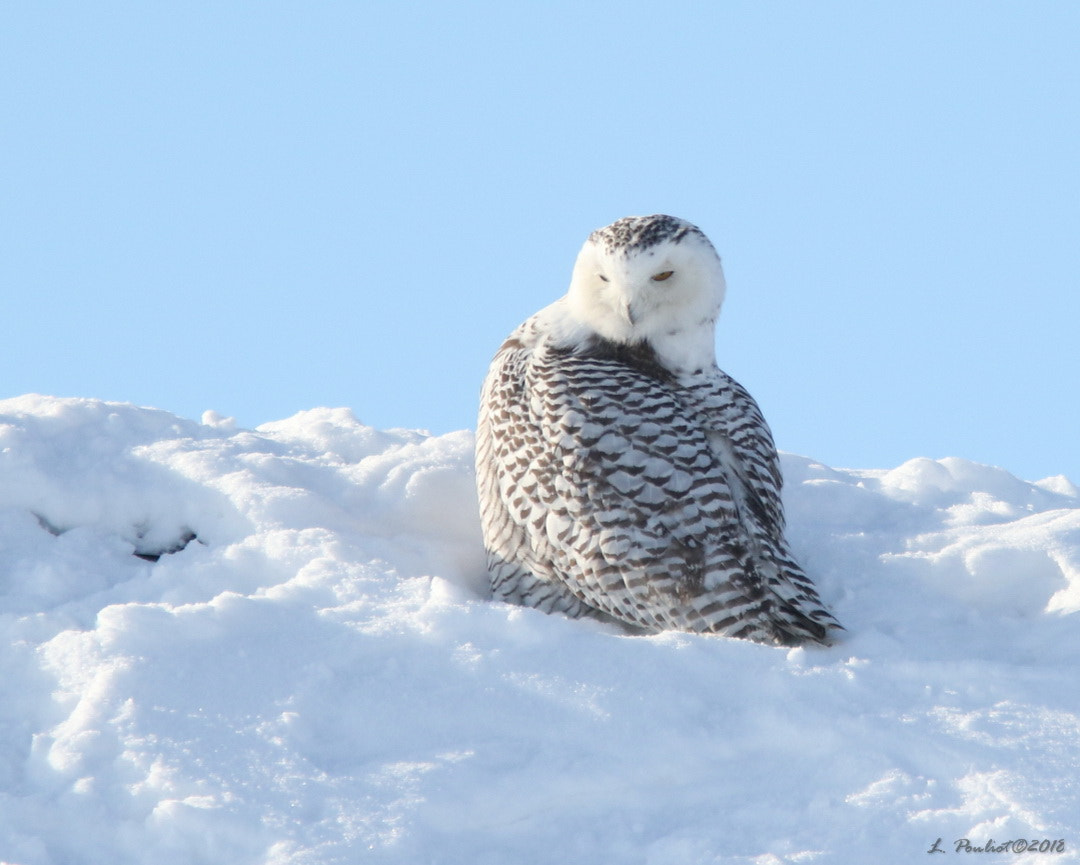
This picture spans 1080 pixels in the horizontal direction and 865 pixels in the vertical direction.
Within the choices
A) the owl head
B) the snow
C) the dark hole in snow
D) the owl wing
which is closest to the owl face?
the owl head

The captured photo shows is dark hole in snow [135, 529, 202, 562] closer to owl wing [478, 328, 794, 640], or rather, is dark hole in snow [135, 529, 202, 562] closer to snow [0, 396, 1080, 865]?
snow [0, 396, 1080, 865]

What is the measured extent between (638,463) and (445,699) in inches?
50.4

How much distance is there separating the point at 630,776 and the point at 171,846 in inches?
51.0

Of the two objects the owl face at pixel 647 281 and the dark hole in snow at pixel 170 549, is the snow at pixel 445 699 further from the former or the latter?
the owl face at pixel 647 281

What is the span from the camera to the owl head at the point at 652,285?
5129 millimetres

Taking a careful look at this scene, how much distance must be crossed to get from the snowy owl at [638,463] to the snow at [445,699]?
299 millimetres

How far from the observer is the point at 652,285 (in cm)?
521

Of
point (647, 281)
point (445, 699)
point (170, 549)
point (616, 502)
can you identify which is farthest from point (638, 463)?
point (170, 549)

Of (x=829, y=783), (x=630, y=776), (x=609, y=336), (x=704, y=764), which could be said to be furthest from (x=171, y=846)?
(x=609, y=336)

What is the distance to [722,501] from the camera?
16.0 feet

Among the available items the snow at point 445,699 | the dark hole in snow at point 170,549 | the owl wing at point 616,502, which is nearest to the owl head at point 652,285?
the owl wing at point 616,502

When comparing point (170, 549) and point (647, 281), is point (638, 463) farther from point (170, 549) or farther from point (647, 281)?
point (170, 549)

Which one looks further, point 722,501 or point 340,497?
point 340,497

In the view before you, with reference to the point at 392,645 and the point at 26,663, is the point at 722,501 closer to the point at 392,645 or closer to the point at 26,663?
the point at 392,645
